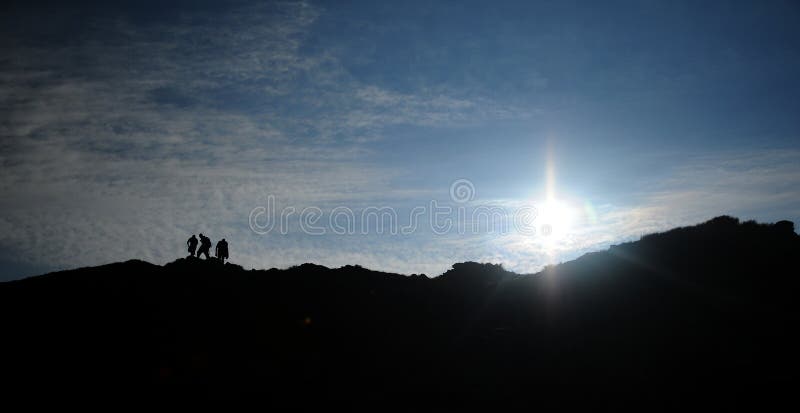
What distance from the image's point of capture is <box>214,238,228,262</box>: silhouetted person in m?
41.0

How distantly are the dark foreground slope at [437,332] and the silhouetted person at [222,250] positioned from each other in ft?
4.05

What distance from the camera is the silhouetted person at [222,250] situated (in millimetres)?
40969

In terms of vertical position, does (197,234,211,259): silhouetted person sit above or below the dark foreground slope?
above

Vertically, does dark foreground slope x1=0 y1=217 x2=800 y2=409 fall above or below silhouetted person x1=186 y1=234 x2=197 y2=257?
below

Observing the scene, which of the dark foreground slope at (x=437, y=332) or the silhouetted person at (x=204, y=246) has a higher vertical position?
the silhouetted person at (x=204, y=246)

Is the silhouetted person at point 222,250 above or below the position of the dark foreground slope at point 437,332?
above

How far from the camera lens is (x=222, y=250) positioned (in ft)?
135

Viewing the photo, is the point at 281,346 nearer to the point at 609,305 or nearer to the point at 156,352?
the point at 156,352

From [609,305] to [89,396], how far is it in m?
29.2

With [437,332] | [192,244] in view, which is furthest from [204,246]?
[437,332]

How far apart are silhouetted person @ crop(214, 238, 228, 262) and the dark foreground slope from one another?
1236mm

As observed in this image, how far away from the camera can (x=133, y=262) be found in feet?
134

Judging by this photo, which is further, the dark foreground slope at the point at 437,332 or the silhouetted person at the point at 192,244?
the silhouetted person at the point at 192,244

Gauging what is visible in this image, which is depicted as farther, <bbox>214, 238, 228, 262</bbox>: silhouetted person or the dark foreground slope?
<bbox>214, 238, 228, 262</bbox>: silhouetted person
